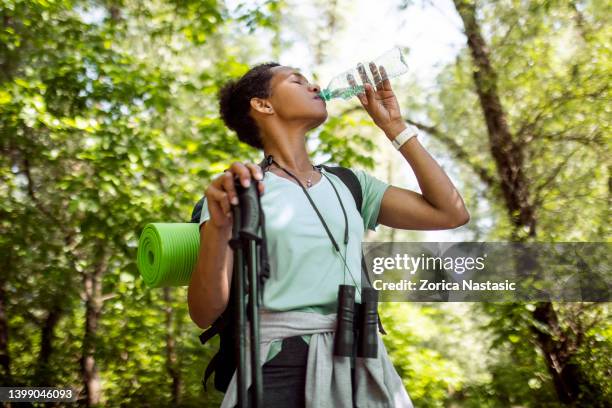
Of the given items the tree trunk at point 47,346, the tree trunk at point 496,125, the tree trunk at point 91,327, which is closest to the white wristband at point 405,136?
the tree trunk at point 91,327

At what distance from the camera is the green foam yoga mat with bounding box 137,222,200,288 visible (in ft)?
4.89

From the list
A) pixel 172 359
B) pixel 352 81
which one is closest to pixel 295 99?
pixel 352 81

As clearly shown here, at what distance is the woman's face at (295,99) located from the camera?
1.77 metres

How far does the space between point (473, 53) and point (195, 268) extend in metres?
4.83

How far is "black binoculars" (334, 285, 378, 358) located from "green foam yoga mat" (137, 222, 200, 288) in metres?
0.39

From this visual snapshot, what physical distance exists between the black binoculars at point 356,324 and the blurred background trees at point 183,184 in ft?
8.71

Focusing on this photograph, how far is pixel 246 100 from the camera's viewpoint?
1.91 m

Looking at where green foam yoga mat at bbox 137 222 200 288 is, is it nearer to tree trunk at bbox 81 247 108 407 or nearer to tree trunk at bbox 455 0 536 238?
tree trunk at bbox 81 247 108 407

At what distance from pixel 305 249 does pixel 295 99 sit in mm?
537

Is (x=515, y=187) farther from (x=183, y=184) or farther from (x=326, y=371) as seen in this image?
(x=326, y=371)

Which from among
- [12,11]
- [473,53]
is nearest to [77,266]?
[12,11]

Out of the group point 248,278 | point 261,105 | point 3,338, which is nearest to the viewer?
point 248,278

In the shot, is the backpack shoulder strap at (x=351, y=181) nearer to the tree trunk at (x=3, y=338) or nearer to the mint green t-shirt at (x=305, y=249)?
the mint green t-shirt at (x=305, y=249)

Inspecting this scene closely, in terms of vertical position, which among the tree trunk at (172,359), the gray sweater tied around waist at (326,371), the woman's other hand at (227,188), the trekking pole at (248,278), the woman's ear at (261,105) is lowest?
the tree trunk at (172,359)
